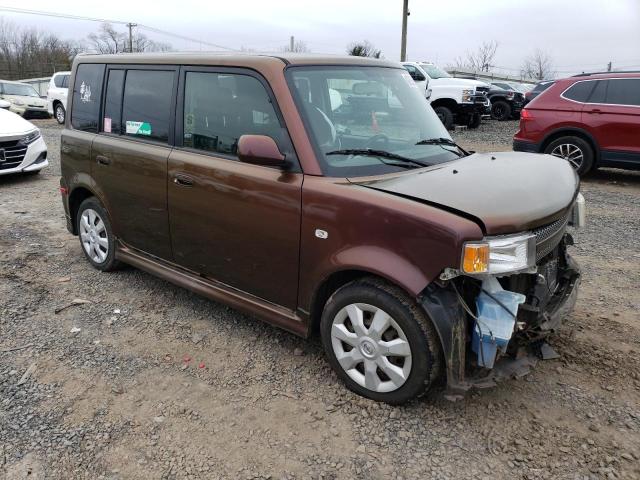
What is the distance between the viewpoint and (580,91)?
9.00 m

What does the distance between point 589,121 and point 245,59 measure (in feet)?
24.3

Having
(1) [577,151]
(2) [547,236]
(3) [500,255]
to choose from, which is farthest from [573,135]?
(3) [500,255]

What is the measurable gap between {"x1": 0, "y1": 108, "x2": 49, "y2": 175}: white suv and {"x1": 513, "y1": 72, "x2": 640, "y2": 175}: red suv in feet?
27.6

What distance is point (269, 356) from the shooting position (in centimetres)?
351

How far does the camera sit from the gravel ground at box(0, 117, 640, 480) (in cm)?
256

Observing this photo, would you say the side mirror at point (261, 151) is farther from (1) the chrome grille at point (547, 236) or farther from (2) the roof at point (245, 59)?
(1) the chrome grille at point (547, 236)

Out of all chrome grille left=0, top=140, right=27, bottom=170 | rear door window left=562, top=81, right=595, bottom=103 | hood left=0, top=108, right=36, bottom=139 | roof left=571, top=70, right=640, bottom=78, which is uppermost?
roof left=571, top=70, right=640, bottom=78

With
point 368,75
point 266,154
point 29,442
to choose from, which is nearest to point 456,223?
point 266,154

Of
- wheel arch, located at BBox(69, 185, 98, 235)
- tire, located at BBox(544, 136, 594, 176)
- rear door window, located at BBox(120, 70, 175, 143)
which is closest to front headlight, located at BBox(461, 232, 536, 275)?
rear door window, located at BBox(120, 70, 175, 143)

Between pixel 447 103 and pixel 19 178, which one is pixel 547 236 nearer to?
pixel 19 178

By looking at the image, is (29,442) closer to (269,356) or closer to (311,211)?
(269,356)

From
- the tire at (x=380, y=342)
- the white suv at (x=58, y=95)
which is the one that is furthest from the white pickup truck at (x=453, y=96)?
the tire at (x=380, y=342)

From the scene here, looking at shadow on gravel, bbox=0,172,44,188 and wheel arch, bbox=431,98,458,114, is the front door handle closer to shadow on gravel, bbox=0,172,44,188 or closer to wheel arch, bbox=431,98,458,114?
shadow on gravel, bbox=0,172,44,188

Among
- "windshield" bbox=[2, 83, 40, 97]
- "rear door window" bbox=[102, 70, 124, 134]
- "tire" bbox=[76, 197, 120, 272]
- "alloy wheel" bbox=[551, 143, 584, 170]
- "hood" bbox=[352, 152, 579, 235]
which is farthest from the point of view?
"windshield" bbox=[2, 83, 40, 97]
